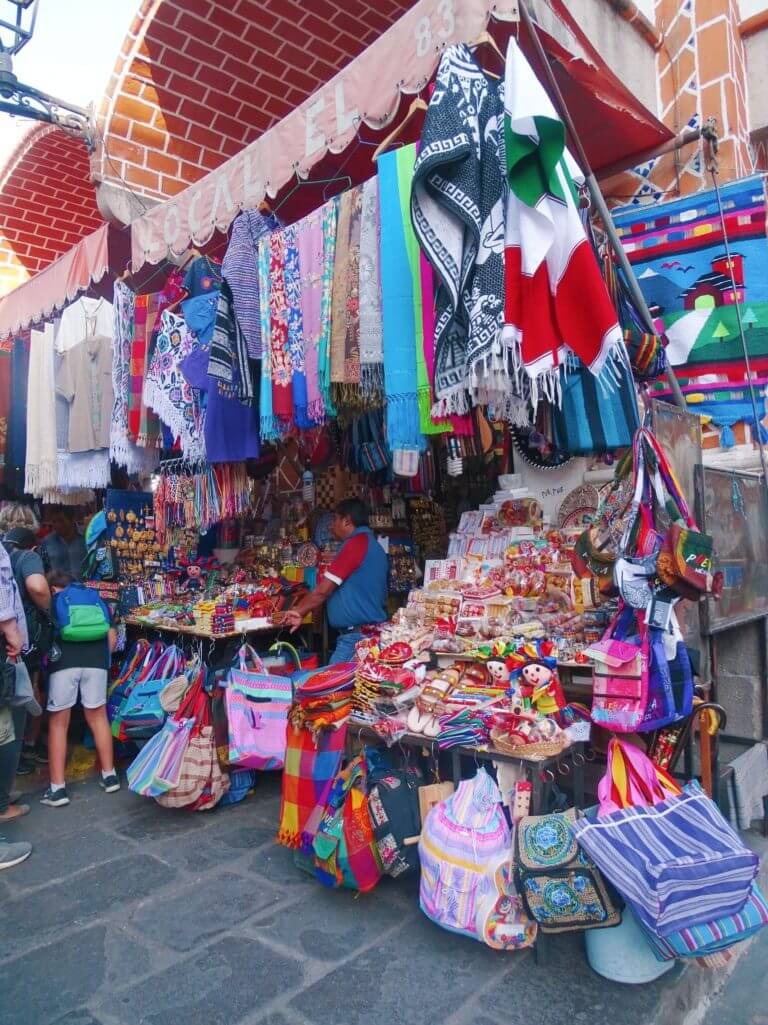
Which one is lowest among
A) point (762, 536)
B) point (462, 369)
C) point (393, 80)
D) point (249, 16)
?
point (762, 536)

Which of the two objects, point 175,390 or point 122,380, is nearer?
point 175,390

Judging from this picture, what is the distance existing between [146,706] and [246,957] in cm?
247

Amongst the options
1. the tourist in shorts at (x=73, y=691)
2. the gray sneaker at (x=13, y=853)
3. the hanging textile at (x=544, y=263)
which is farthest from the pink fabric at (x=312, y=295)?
the gray sneaker at (x=13, y=853)

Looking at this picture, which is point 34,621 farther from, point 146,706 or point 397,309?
point 397,309

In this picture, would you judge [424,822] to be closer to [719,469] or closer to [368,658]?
[368,658]

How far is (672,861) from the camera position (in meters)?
2.24

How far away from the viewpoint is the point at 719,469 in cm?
353

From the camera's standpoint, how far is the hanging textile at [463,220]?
2521mm

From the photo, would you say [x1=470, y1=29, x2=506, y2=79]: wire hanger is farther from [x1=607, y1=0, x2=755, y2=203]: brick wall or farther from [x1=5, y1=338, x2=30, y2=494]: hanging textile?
[x1=5, y1=338, x2=30, y2=494]: hanging textile

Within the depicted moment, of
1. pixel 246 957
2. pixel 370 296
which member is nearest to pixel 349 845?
pixel 246 957

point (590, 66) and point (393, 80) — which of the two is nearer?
point (393, 80)

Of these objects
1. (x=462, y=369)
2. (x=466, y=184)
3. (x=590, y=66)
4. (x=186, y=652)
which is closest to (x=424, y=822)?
(x=462, y=369)

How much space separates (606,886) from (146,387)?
3.86 metres

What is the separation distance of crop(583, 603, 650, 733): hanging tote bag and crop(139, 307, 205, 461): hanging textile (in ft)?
8.64
